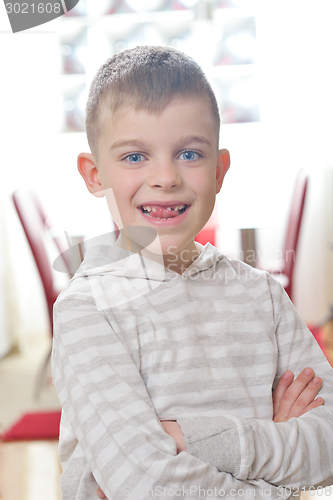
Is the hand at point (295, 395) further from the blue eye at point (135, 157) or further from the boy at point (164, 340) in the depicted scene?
the blue eye at point (135, 157)

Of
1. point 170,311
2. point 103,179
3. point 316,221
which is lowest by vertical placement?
point 316,221

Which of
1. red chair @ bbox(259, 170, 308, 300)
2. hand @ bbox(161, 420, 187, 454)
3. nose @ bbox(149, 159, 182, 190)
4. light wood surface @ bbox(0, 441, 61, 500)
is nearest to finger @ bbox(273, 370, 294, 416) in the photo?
hand @ bbox(161, 420, 187, 454)

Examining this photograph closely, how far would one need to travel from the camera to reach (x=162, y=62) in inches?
17.1

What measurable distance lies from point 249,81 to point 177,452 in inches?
57.1

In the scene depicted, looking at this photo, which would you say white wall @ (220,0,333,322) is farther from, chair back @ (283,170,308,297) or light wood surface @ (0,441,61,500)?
light wood surface @ (0,441,61,500)

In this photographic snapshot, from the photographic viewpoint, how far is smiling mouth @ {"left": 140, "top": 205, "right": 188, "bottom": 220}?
420 mm

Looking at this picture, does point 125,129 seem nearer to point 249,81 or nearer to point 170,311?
point 170,311

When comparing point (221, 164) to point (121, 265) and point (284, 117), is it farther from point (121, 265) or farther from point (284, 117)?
point (284, 117)

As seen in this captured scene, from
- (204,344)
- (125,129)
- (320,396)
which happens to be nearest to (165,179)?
(125,129)

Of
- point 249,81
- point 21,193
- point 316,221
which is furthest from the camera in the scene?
point 316,221

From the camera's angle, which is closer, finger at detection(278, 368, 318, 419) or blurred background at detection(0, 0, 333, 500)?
finger at detection(278, 368, 318, 419)

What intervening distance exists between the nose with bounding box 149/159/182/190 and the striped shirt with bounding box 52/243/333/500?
0.08 metres

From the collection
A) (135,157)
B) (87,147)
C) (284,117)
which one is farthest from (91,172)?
(284,117)

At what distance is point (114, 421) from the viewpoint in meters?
0.37
